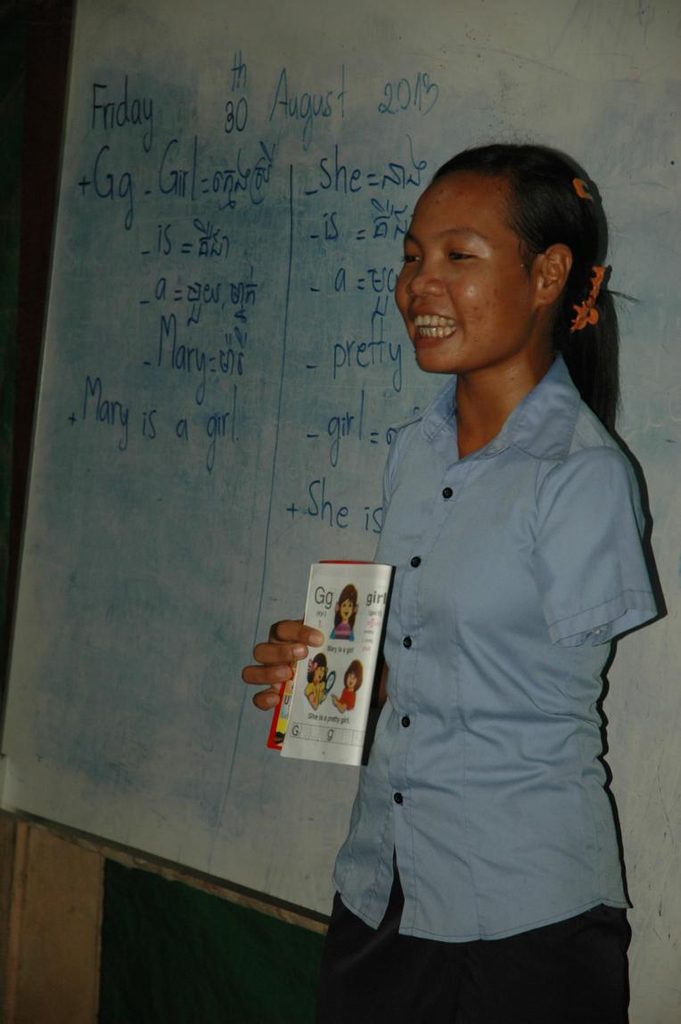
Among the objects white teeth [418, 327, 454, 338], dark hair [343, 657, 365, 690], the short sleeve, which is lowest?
dark hair [343, 657, 365, 690]

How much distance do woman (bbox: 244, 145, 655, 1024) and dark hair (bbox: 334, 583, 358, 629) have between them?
0.05 m

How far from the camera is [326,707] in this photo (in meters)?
1.39

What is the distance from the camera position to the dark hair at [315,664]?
1.41m

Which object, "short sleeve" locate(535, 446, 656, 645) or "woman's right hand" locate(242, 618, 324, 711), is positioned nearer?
"short sleeve" locate(535, 446, 656, 645)

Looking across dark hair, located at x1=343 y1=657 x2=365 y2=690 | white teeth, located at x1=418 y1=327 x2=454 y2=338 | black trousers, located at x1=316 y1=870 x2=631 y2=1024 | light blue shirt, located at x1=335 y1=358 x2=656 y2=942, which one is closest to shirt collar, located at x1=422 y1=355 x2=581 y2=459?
light blue shirt, located at x1=335 y1=358 x2=656 y2=942

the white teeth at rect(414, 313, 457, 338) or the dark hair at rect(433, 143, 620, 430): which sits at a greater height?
the dark hair at rect(433, 143, 620, 430)

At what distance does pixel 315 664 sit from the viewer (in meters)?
1.42

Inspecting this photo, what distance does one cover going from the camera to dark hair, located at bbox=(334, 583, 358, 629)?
138cm

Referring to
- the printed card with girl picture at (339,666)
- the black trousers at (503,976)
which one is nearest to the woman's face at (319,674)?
the printed card with girl picture at (339,666)

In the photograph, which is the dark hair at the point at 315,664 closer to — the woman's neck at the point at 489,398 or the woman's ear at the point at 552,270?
the woman's neck at the point at 489,398

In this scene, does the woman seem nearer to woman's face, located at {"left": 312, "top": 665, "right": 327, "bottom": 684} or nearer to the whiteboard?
woman's face, located at {"left": 312, "top": 665, "right": 327, "bottom": 684}

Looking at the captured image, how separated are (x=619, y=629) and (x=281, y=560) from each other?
0.93 metres

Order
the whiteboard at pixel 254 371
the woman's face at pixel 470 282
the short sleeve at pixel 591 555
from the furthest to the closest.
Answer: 1. the whiteboard at pixel 254 371
2. the woman's face at pixel 470 282
3. the short sleeve at pixel 591 555

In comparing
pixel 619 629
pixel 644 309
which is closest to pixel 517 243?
pixel 644 309
